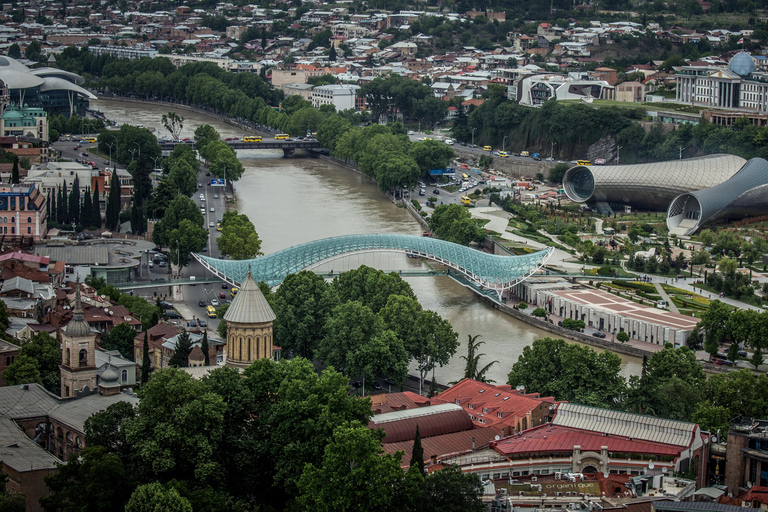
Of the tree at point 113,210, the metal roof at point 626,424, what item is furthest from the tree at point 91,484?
the tree at point 113,210

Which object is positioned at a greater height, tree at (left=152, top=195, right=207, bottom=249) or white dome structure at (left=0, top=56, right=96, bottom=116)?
white dome structure at (left=0, top=56, right=96, bottom=116)

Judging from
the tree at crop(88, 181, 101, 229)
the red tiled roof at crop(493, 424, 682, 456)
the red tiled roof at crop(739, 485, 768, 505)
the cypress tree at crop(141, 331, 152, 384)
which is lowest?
the tree at crop(88, 181, 101, 229)

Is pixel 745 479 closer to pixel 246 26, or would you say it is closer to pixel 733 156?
pixel 733 156

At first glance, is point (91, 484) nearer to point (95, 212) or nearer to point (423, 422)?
point (423, 422)

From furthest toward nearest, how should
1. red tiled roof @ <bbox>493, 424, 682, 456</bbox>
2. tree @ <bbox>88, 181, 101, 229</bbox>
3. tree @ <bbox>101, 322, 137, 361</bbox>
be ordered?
tree @ <bbox>88, 181, 101, 229</bbox>, tree @ <bbox>101, 322, 137, 361</bbox>, red tiled roof @ <bbox>493, 424, 682, 456</bbox>

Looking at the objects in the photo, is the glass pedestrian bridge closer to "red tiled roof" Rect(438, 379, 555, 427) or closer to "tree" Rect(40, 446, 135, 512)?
"red tiled roof" Rect(438, 379, 555, 427)

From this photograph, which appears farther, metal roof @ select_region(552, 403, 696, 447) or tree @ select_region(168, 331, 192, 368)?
tree @ select_region(168, 331, 192, 368)

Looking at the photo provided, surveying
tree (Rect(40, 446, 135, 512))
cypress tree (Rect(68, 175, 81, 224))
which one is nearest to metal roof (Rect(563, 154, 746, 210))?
Answer: cypress tree (Rect(68, 175, 81, 224))

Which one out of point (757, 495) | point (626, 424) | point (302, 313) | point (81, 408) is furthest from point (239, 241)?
point (757, 495)
